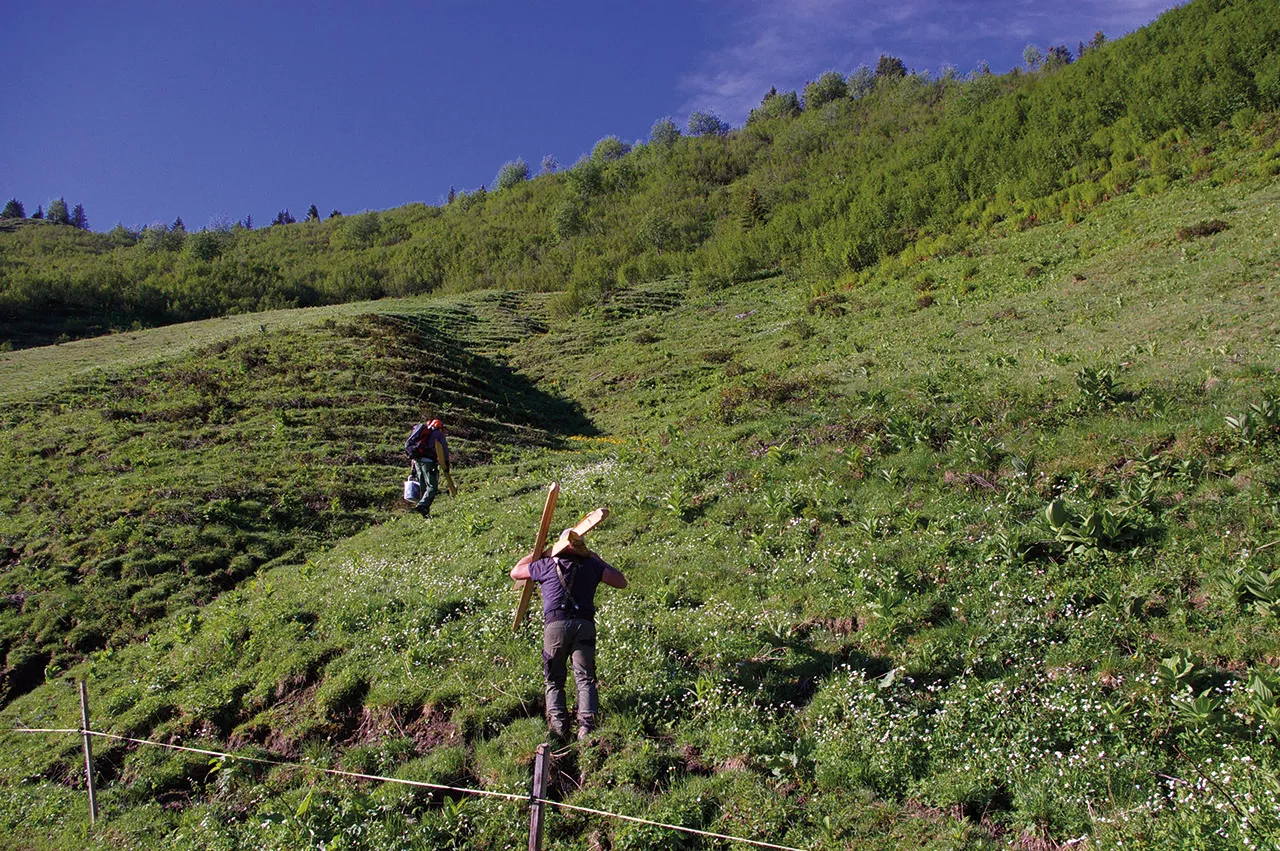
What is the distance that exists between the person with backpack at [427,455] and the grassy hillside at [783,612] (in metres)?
1.21

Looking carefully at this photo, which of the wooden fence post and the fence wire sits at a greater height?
the wooden fence post

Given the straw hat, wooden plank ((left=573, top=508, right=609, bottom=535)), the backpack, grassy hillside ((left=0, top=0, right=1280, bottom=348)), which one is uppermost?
grassy hillside ((left=0, top=0, right=1280, bottom=348))

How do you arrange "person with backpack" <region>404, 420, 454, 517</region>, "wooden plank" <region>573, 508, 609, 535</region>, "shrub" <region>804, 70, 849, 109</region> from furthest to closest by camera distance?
"shrub" <region>804, 70, 849, 109</region> < "person with backpack" <region>404, 420, 454, 517</region> < "wooden plank" <region>573, 508, 609, 535</region>

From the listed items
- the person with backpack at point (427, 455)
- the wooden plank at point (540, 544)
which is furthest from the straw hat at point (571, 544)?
the person with backpack at point (427, 455)

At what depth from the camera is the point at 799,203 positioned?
83125mm

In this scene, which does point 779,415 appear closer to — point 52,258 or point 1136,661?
point 1136,661

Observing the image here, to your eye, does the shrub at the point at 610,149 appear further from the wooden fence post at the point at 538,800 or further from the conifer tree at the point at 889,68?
the wooden fence post at the point at 538,800

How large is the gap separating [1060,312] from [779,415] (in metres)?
12.7

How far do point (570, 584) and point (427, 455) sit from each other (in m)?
10.1

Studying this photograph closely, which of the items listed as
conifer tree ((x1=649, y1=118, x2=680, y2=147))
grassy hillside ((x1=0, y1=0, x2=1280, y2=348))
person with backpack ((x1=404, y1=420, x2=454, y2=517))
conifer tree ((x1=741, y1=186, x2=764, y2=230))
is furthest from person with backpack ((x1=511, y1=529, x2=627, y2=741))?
conifer tree ((x1=649, y1=118, x2=680, y2=147))

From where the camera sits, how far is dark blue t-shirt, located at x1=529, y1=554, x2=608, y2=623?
827cm

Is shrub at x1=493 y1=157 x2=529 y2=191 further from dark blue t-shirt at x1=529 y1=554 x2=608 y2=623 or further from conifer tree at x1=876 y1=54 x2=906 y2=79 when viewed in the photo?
dark blue t-shirt at x1=529 y1=554 x2=608 y2=623

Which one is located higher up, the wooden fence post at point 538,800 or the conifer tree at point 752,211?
the conifer tree at point 752,211

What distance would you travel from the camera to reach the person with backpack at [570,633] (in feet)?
26.9
